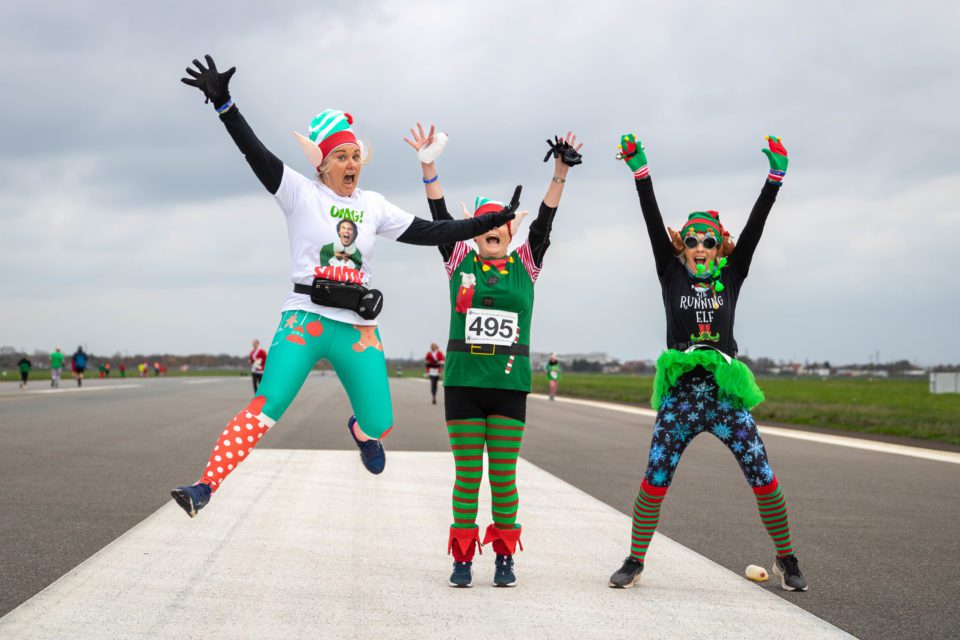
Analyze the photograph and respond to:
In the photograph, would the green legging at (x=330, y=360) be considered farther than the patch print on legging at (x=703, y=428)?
No

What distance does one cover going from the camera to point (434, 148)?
4.95 meters

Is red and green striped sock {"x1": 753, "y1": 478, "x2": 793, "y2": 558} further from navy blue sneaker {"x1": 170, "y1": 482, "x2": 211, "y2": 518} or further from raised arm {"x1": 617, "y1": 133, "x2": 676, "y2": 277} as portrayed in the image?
navy blue sneaker {"x1": 170, "y1": 482, "x2": 211, "y2": 518}

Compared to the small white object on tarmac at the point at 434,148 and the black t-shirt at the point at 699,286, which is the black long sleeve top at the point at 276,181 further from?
the black t-shirt at the point at 699,286

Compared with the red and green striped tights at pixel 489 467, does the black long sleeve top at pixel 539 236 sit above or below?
above

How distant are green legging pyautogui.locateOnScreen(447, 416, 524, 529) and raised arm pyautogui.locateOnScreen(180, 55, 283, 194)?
5.15 ft

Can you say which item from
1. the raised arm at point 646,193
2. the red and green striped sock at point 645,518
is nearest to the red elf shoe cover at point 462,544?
the red and green striped sock at point 645,518

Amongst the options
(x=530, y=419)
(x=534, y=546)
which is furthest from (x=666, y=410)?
(x=530, y=419)

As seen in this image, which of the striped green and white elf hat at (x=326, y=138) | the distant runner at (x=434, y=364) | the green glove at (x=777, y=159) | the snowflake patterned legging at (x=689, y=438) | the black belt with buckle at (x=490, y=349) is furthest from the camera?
the distant runner at (x=434, y=364)

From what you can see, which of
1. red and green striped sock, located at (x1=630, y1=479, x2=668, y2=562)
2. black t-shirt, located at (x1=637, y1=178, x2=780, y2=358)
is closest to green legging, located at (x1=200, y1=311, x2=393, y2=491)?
red and green striped sock, located at (x1=630, y1=479, x2=668, y2=562)

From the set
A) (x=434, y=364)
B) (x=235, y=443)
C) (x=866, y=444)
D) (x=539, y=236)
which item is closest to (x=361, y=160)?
(x=539, y=236)

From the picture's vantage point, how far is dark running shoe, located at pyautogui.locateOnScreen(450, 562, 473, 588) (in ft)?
15.3

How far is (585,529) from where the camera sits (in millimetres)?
6508

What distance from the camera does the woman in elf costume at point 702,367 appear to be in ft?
15.9

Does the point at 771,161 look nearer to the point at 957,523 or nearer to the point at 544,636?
the point at 544,636
